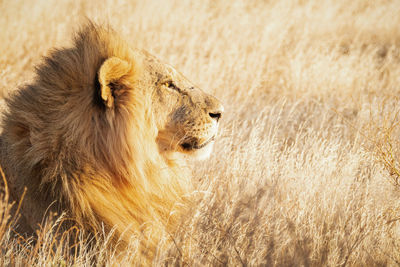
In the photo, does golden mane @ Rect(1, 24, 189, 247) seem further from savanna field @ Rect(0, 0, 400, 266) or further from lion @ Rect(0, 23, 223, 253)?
savanna field @ Rect(0, 0, 400, 266)

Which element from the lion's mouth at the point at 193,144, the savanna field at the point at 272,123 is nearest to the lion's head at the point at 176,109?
the lion's mouth at the point at 193,144

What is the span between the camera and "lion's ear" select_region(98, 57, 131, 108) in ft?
7.14

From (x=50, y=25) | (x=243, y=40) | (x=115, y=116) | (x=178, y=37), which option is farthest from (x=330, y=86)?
(x=50, y=25)

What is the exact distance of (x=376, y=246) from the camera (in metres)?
2.60

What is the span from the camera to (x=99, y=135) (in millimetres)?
2303

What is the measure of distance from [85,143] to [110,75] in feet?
1.45

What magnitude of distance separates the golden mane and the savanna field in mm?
203

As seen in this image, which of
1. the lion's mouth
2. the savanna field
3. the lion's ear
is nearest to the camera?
the lion's ear

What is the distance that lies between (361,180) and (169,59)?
490 centimetres

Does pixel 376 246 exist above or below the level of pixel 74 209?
below

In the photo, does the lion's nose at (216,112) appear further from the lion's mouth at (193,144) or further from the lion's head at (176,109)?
the lion's mouth at (193,144)

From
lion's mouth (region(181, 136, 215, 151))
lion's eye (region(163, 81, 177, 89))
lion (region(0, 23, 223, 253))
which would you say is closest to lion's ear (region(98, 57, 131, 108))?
lion (region(0, 23, 223, 253))

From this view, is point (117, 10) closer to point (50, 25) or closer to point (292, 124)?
point (50, 25)

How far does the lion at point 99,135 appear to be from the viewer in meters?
2.22
